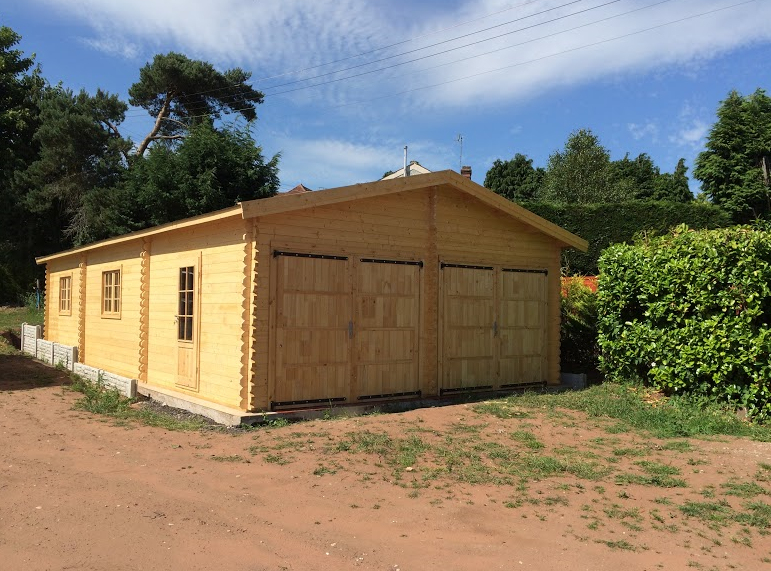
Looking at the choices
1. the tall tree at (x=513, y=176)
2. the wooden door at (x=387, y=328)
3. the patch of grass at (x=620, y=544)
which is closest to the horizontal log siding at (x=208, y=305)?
the wooden door at (x=387, y=328)

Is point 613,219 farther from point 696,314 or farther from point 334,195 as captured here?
point 334,195

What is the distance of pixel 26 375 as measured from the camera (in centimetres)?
1362

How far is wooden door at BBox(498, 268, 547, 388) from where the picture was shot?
1120 cm

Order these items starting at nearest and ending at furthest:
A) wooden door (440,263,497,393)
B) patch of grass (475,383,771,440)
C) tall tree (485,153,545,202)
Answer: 1. patch of grass (475,383,771,440)
2. wooden door (440,263,497,393)
3. tall tree (485,153,545,202)

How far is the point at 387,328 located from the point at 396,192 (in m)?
2.18

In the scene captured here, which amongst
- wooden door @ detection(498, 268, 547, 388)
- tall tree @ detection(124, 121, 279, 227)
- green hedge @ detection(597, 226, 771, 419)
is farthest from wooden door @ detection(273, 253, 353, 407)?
tall tree @ detection(124, 121, 279, 227)

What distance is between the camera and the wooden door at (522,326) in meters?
11.2

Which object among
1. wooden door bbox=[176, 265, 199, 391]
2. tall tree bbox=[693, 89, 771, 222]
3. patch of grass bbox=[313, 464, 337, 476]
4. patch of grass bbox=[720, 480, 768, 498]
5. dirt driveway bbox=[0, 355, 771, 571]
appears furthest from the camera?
tall tree bbox=[693, 89, 771, 222]

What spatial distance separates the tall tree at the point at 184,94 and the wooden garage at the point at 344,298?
19.3 meters

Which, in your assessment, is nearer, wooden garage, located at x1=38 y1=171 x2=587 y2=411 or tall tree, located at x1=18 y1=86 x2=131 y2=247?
wooden garage, located at x1=38 y1=171 x2=587 y2=411

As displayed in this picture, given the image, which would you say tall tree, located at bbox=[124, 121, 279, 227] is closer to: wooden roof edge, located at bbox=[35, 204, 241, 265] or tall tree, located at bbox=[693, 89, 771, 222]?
wooden roof edge, located at bbox=[35, 204, 241, 265]

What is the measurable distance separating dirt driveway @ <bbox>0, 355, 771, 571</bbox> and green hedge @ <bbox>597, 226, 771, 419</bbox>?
161 centimetres

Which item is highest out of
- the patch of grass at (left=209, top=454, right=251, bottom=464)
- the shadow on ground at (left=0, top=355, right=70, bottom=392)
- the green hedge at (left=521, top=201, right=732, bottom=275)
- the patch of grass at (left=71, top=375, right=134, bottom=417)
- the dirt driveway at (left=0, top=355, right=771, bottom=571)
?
the green hedge at (left=521, top=201, right=732, bottom=275)

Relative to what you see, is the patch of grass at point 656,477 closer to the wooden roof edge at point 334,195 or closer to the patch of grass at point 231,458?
the patch of grass at point 231,458
